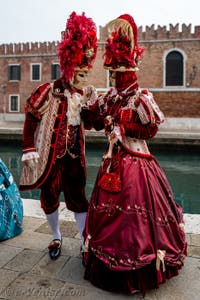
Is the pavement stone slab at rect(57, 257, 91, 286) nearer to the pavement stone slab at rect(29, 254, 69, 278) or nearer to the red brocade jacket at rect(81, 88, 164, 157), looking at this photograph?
the pavement stone slab at rect(29, 254, 69, 278)

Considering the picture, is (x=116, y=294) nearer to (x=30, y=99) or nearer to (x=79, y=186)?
(x=79, y=186)

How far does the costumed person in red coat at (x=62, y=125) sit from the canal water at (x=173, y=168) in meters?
3.53

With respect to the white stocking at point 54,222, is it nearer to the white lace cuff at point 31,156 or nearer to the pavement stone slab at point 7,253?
the pavement stone slab at point 7,253

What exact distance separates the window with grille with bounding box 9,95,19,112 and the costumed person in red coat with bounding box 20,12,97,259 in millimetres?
24087

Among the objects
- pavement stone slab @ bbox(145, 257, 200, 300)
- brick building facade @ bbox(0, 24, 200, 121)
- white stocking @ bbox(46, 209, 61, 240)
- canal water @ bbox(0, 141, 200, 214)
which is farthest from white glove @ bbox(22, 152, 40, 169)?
brick building facade @ bbox(0, 24, 200, 121)

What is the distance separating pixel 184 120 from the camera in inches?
754

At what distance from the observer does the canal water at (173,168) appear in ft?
20.4

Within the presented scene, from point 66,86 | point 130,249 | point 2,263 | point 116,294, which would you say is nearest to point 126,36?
point 66,86

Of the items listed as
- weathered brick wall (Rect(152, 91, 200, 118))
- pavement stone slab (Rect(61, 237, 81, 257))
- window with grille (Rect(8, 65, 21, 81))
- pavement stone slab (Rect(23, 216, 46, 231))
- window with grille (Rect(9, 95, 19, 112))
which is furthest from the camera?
window with grille (Rect(8, 65, 21, 81))

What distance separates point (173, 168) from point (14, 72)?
2022 centimetres

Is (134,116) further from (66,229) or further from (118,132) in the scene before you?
(66,229)

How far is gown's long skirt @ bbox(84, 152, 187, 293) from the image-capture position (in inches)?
75.9

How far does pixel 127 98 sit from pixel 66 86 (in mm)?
481

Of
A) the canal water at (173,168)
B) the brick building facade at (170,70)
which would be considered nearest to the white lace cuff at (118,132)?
the canal water at (173,168)
